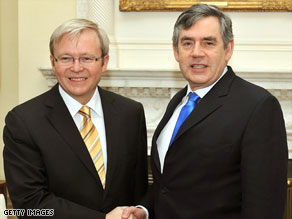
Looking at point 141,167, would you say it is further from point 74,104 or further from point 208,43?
point 208,43

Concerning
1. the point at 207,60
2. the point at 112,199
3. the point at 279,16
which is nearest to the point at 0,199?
the point at 112,199

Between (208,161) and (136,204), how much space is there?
0.60m

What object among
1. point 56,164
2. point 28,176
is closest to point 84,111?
point 56,164

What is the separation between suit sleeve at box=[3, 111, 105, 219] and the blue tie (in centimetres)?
54

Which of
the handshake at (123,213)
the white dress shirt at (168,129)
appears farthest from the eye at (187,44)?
the handshake at (123,213)

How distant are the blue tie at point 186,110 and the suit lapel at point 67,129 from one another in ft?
1.32

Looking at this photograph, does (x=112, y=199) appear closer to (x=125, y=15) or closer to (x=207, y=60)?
(x=207, y=60)

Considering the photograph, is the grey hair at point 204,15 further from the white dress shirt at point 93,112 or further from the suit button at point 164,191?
the suit button at point 164,191

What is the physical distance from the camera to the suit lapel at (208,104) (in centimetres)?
190

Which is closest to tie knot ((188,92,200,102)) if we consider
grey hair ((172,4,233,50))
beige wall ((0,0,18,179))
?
grey hair ((172,4,233,50))

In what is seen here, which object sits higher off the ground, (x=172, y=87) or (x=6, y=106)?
(x=172, y=87)

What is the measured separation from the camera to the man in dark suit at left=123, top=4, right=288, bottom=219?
5.74 feet

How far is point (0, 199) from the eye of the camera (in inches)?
83.6

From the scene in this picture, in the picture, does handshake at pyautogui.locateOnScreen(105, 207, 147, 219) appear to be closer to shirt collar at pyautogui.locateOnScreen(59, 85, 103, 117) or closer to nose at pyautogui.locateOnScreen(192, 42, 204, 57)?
shirt collar at pyautogui.locateOnScreen(59, 85, 103, 117)
